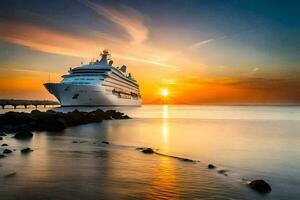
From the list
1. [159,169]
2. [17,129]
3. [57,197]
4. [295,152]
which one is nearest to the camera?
[57,197]

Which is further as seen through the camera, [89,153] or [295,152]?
[295,152]

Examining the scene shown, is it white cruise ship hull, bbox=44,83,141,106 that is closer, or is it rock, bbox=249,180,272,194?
rock, bbox=249,180,272,194

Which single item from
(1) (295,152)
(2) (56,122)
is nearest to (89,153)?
(1) (295,152)

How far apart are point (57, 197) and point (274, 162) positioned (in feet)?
39.6

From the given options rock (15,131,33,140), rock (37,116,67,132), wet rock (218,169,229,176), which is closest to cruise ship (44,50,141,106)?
rock (37,116,67,132)

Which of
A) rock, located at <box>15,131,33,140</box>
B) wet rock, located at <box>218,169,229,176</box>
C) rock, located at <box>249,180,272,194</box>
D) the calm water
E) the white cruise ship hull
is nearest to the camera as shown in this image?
the calm water

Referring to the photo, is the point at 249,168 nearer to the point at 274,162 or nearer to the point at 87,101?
the point at 274,162

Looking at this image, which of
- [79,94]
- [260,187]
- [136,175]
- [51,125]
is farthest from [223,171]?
[79,94]

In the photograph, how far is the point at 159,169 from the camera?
1452 cm

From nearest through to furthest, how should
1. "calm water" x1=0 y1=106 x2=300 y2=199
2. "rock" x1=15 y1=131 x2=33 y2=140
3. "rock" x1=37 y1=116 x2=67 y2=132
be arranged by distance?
1. "calm water" x1=0 y1=106 x2=300 y2=199
2. "rock" x1=15 y1=131 x2=33 y2=140
3. "rock" x1=37 y1=116 x2=67 y2=132

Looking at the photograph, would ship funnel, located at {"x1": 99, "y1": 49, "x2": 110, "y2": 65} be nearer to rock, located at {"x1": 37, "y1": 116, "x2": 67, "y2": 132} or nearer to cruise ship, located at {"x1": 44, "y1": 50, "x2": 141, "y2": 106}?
cruise ship, located at {"x1": 44, "y1": 50, "x2": 141, "y2": 106}

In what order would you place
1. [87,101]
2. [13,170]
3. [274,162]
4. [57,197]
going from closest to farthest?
[57,197] < [13,170] < [274,162] < [87,101]

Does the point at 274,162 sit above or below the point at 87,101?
below

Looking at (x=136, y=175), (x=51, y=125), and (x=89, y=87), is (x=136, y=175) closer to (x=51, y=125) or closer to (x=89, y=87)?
(x=51, y=125)
